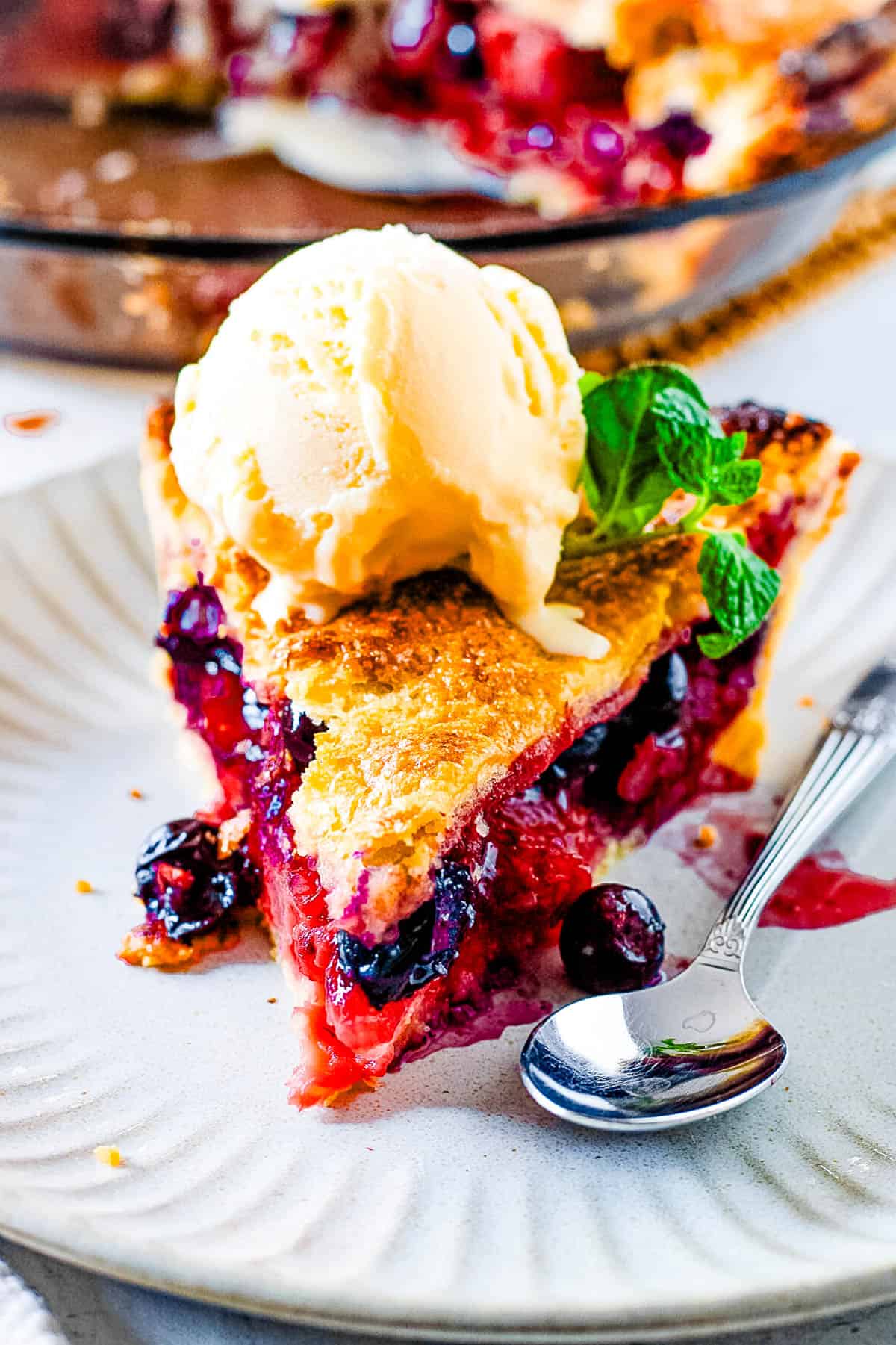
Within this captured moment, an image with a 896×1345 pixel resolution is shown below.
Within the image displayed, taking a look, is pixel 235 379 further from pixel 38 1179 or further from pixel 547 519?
pixel 38 1179

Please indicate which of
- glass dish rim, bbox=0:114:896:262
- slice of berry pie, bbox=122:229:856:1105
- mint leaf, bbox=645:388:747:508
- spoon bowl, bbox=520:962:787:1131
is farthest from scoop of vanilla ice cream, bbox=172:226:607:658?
glass dish rim, bbox=0:114:896:262

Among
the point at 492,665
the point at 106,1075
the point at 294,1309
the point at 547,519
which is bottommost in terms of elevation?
the point at 106,1075

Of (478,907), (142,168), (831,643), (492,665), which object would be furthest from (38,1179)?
(142,168)

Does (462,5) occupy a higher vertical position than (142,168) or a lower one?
higher

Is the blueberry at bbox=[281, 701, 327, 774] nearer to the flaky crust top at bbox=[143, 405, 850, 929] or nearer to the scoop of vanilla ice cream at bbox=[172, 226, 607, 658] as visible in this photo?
the flaky crust top at bbox=[143, 405, 850, 929]

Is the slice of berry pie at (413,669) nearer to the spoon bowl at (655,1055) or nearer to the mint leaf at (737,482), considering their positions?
the mint leaf at (737,482)

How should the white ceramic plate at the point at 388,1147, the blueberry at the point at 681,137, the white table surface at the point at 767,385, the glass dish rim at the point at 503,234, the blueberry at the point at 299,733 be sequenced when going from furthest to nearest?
the blueberry at the point at 681,137, the white table surface at the point at 767,385, the glass dish rim at the point at 503,234, the blueberry at the point at 299,733, the white ceramic plate at the point at 388,1147

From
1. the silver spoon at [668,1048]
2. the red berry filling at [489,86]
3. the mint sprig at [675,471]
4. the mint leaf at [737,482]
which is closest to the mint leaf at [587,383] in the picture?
the mint sprig at [675,471]
